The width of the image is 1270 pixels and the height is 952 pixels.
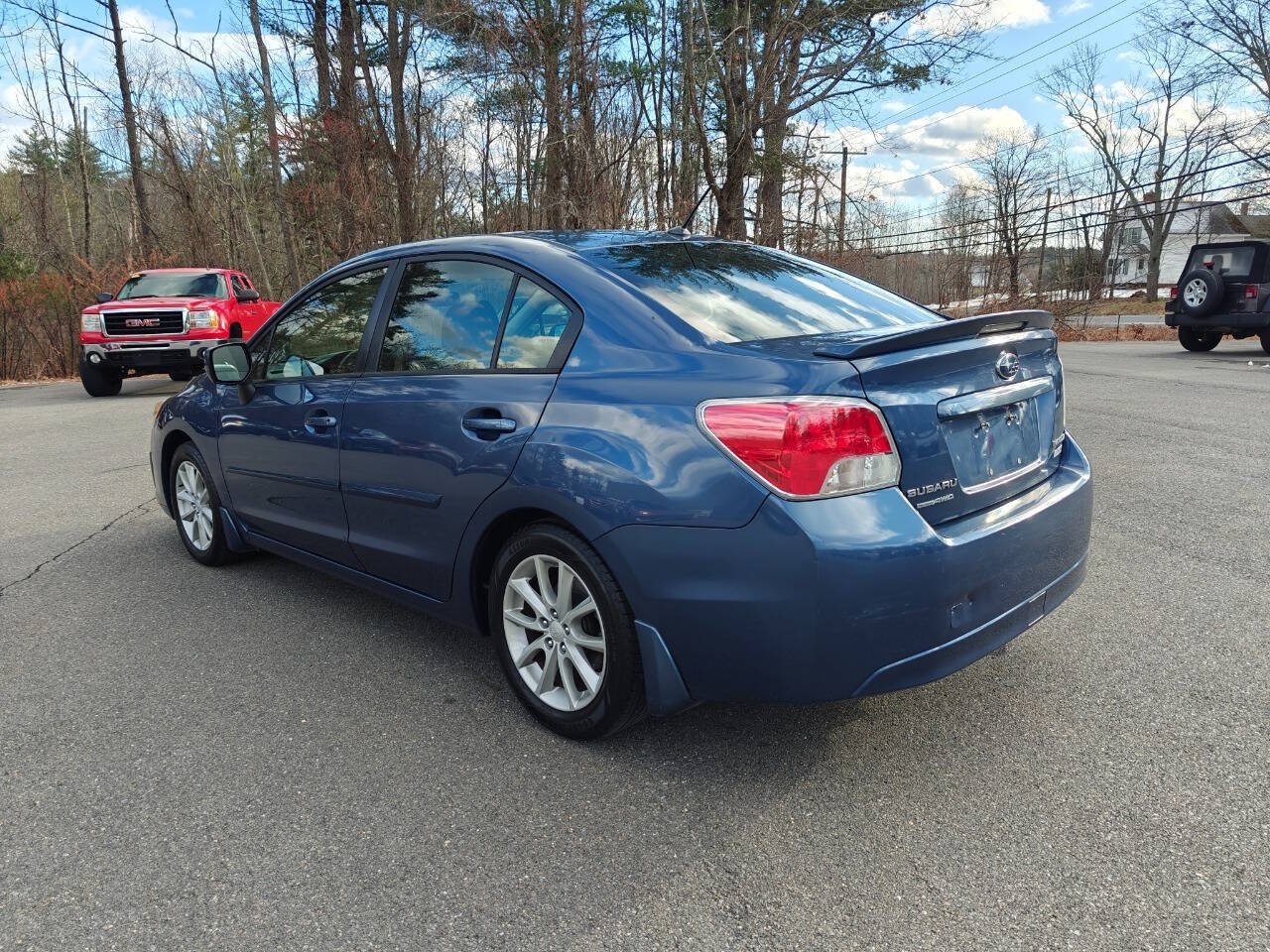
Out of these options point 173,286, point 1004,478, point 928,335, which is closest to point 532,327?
point 928,335

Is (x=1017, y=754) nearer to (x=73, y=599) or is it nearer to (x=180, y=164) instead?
(x=73, y=599)

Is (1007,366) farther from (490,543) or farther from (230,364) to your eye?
(230,364)

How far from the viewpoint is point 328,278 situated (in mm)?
3996

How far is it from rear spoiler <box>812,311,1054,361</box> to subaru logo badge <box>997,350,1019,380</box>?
93 millimetres

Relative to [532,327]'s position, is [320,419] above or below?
below

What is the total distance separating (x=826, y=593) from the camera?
224 centimetres

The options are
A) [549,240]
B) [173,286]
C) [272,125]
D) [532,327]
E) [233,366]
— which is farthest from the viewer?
[272,125]

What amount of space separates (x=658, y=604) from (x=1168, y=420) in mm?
8036

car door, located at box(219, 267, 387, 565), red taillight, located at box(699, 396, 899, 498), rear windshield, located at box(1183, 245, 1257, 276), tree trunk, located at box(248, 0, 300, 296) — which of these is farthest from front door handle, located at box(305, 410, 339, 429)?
tree trunk, located at box(248, 0, 300, 296)

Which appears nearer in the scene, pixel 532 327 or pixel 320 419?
pixel 532 327

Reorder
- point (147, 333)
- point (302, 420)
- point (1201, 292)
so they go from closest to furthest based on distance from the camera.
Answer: point (302, 420), point (147, 333), point (1201, 292)

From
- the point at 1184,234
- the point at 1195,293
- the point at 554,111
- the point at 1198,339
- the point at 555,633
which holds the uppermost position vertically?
the point at 554,111

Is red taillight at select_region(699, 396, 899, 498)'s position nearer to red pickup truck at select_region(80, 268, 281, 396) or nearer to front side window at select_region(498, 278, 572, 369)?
front side window at select_region(498, 278, 572, 369)

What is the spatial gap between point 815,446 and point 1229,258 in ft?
57.6
